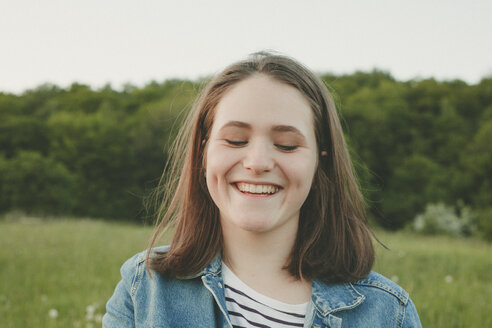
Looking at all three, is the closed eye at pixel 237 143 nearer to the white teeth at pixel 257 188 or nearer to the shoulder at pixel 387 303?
the white teeth at pixel 257 188

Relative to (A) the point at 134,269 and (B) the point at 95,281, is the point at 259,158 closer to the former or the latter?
(A) the point at 134,269

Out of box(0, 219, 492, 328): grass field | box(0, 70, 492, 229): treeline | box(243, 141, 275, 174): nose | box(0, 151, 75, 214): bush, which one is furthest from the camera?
box(0, 151, 75, 214): bush

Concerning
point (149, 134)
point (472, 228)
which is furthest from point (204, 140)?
point (149, 134)

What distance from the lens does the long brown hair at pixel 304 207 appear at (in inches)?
71.8

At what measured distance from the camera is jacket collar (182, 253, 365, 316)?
173 cm

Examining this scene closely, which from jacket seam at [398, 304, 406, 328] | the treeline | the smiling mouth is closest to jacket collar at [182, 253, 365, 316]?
jacket seam at [398, 304, 406, 328]

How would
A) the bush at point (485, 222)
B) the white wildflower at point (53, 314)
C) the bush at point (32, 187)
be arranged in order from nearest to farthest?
1. the white wildflower at point (53, 314)
2. the bush at point (485, 222)
3. the bush at point (32, 187)

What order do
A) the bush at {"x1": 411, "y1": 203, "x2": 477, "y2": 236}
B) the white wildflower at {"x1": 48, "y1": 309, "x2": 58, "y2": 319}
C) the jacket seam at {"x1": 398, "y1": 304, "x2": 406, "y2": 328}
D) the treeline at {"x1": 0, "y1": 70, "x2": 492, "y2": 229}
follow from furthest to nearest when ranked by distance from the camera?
the treeline at {"x1": 0, "y1": 70, "x2": 492, "y2": 229}
the bush at {"x1": 411, "y1": 203, "x2": 477, "y2": 236}
the white wildflower at {"x1": 48, "y1": 309, "x2": 58, "y2": 319}
the jacket seam at {"x1": 398, "y1": 304, "x2": 406, "y2": 328}

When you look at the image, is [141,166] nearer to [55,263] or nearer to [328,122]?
[55,263]

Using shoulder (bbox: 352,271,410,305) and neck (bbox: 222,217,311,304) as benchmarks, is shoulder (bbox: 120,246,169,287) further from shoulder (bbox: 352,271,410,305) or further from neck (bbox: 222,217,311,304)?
shoulder (bbox: 352,271,410,305)

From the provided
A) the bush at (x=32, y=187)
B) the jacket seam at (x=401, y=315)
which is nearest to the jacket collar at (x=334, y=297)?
the jacket seam at (x=401, y=315)

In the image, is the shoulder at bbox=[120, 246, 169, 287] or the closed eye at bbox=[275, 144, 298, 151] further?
the shoulder at bbox=[120, 246, 169, 287]

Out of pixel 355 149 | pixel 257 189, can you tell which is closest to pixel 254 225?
pixel 257 189

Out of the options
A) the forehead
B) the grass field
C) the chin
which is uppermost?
the forehead
